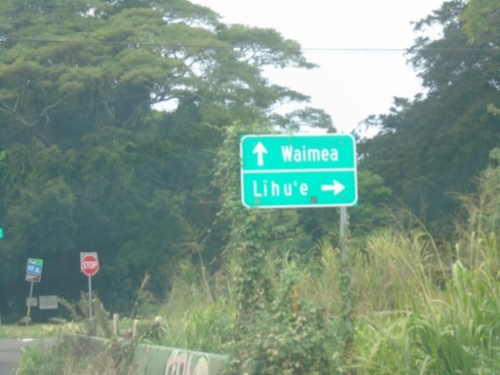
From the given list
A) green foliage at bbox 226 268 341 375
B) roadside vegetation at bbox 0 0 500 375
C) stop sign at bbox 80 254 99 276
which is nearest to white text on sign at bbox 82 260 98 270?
stop sign at bbox 80 254 99 276

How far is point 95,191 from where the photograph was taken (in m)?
36.8

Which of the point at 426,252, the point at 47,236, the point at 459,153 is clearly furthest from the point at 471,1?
the point at 47,236

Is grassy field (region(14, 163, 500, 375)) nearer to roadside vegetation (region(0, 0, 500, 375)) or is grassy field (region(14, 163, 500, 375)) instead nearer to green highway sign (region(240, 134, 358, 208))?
green highway sign (region(240, 134, 358, 208))

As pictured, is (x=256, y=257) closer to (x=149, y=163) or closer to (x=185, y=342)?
(x=185, y=342)

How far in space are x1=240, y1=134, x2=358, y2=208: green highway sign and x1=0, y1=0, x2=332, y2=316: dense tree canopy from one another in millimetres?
26387

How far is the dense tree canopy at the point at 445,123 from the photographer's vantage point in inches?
1286

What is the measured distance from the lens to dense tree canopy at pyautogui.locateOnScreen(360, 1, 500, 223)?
32656 millimetres

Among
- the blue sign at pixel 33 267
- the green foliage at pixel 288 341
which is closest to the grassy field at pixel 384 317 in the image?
the green foliage at pixel 288 341

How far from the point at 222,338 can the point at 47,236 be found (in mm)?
29628

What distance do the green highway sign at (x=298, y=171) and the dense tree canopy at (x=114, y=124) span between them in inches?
1039

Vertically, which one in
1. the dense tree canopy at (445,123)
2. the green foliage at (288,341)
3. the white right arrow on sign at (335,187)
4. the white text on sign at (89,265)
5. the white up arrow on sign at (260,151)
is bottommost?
the green foliage at (288,341)

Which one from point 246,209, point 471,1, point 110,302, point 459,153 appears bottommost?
point 110,302

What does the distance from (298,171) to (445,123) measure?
29714 millimetres

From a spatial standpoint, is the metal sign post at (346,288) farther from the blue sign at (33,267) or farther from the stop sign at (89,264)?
the blue sign at (33,267)
